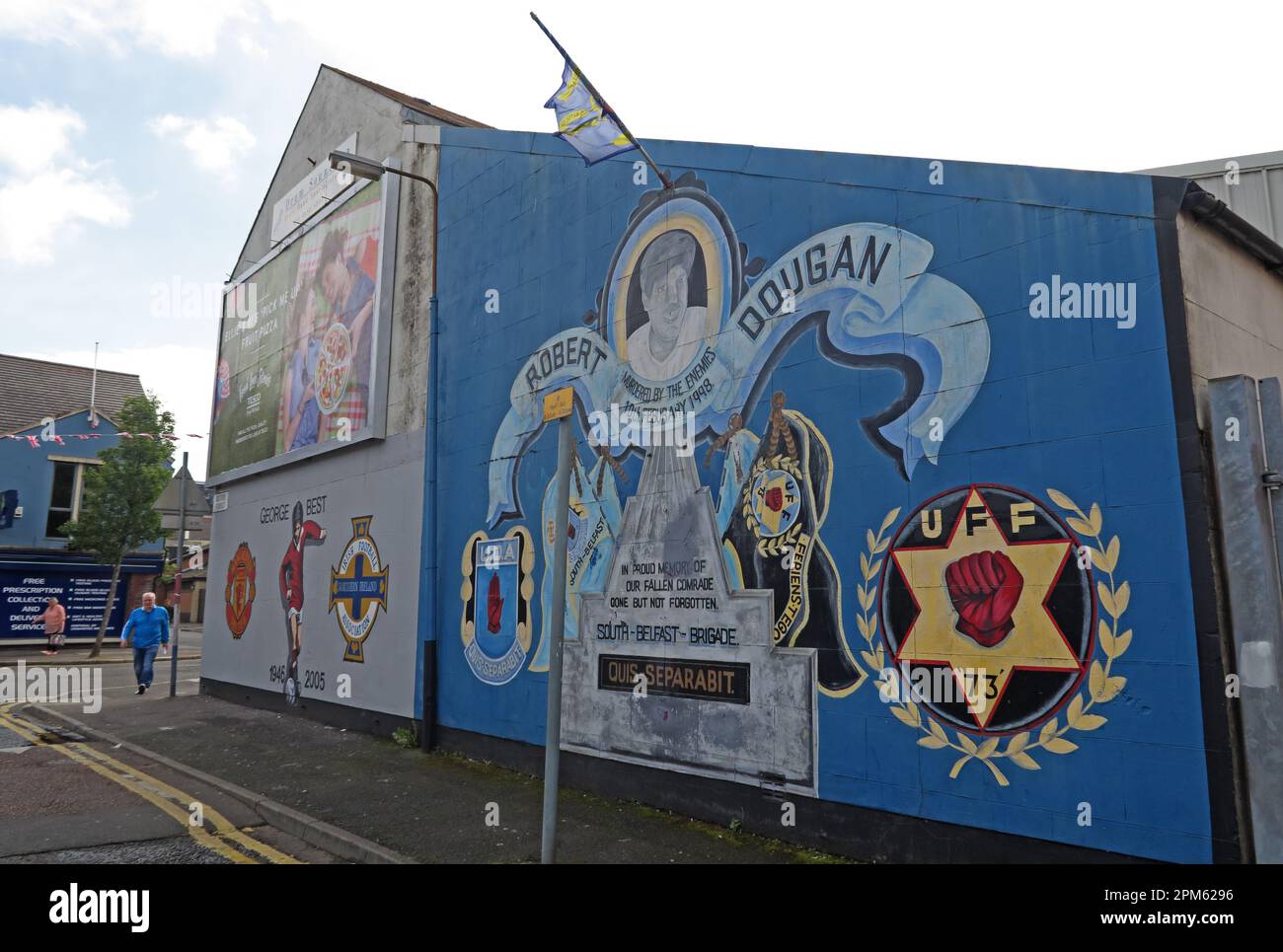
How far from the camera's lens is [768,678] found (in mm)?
6664

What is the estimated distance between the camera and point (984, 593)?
5398 mm

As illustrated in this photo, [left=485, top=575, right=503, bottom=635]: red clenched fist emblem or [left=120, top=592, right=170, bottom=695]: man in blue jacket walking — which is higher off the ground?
[left=485, top=575, right=503, bottom=635]: red clenched fist emblem

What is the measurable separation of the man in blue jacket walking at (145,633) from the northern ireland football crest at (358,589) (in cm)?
543

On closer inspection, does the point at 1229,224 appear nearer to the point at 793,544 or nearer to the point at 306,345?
the point at 793,544

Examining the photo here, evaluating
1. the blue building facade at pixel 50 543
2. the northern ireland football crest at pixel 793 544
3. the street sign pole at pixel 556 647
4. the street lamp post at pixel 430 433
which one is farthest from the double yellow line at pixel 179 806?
the blue building facade at pixel 50 543

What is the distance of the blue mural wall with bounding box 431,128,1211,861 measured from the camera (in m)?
4.83

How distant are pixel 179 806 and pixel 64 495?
25.3 meters

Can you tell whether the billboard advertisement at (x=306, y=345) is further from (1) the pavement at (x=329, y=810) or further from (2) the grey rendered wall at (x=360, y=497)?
(1) the pavement at (x=329, y=810)

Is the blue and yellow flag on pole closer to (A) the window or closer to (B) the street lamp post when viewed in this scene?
(B) the street lamp post

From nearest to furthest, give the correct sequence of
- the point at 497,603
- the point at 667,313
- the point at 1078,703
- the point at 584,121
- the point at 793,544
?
the point at 1078,703, the point at 793,544, the point at 584,121, the point at 667,313, the point at 497,603

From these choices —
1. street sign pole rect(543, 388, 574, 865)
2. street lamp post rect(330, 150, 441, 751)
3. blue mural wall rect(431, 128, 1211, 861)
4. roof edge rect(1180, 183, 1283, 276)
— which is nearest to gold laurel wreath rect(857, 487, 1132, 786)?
blue mural wall rect(431, 128, 1211, 861)

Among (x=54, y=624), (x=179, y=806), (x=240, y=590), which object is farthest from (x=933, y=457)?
(x=54, y=624)

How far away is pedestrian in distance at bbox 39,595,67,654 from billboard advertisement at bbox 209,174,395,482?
11.9 m

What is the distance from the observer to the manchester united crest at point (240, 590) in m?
15.5
